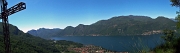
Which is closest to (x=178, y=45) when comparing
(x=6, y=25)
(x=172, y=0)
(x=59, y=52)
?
(x=6, y=25)

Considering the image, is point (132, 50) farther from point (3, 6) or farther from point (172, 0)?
point (172, 0)

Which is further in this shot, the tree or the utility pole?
the tree

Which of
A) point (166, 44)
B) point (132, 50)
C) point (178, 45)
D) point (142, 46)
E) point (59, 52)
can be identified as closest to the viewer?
point (142, 46)

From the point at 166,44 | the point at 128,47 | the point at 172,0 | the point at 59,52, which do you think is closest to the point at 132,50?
the point at 128,47

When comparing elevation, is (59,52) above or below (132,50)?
below

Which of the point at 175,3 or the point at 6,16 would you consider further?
the point at 175,3

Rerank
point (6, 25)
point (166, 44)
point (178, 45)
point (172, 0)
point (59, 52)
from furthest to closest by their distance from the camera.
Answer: point (59, 52)
point (172, 0)
point (6, 25)
point (166, 44)
point (178, 45)

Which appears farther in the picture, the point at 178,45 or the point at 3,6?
the point at 3,6

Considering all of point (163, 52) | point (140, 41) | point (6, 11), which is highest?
point (6, 11)

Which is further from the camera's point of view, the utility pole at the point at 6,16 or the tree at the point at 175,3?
the tree at the point at 175,3
